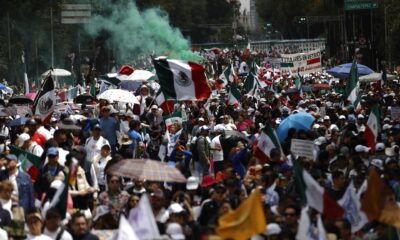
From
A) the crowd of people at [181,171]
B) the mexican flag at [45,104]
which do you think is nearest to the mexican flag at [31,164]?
the crowd of people at [181,171]

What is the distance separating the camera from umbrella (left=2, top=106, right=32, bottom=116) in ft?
94.6

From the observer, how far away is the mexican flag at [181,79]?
24.7 metres

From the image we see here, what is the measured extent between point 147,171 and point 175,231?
268cm

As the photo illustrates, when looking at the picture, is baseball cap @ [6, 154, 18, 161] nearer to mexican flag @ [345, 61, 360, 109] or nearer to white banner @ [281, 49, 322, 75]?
mexican flag @ [345, 61, 360, 109]

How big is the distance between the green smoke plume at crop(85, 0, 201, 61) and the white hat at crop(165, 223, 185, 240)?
80261 millimetres

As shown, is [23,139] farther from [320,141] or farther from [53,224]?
[53,224]

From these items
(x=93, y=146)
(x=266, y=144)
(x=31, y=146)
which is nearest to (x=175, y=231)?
(x=266, y=144)

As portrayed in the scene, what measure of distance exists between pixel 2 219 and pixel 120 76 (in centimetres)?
2442

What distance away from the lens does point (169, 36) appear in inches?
3935

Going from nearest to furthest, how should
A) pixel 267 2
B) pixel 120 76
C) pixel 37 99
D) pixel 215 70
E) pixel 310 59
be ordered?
pixel 37 99 < pixel 120 76 < pixel 310 59 < pixel 215 70 < pixel 267 2

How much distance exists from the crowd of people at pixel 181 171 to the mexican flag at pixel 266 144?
0.30 ft

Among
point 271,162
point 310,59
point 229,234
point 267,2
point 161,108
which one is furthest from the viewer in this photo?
point 267,2

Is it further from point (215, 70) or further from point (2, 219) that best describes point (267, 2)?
point (2, 219)

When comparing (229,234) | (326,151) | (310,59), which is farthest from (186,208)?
(310,59)
